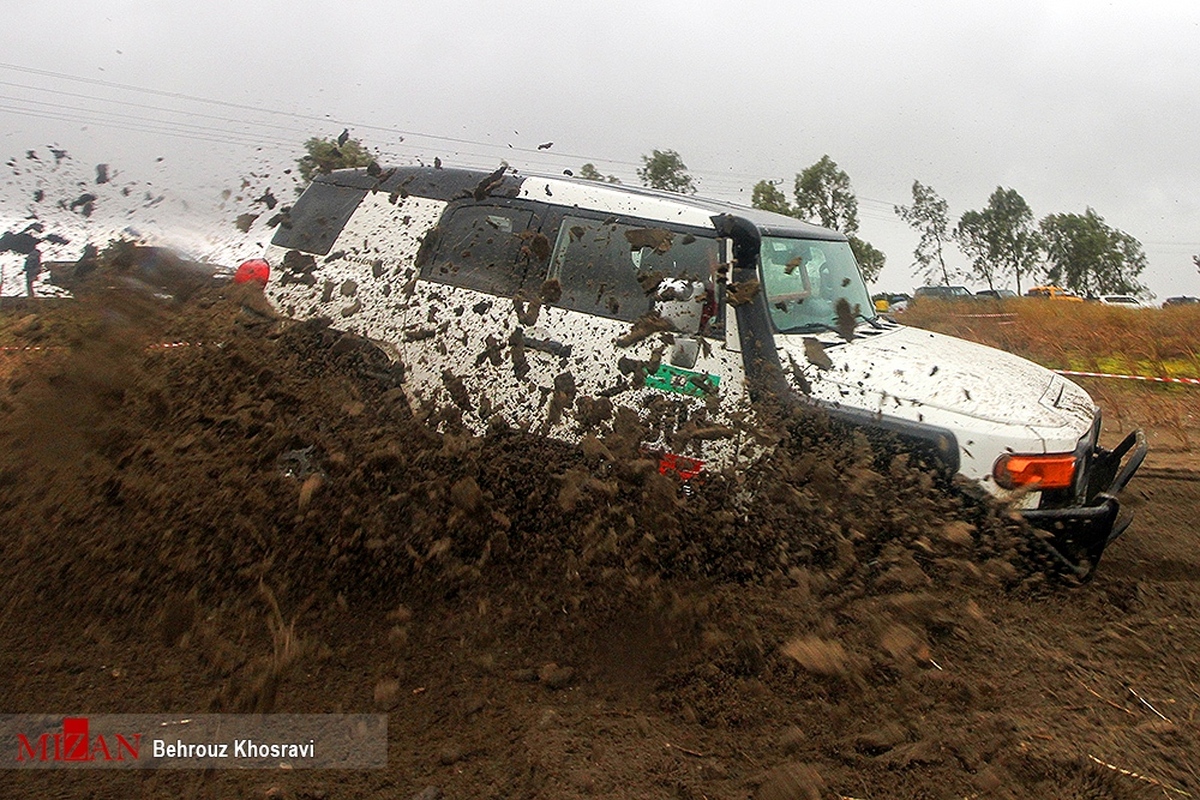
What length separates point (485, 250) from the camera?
4793 millimetres

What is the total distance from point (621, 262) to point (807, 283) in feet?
3.43

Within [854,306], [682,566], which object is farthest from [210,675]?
Result: [854,306]

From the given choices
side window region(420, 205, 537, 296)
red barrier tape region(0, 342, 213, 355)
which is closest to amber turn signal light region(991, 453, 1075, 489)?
side window region(420, 205, 537, 296)

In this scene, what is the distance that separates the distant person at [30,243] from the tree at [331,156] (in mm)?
1495

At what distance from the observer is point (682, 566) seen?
4.02 meters

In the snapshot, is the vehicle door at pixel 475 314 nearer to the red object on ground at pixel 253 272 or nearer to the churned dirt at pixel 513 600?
the churned dirt at pixel 513 600

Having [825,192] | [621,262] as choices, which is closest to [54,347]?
[621,262]

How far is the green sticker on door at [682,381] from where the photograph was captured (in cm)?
423

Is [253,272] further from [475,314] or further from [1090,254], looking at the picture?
[1090,254]

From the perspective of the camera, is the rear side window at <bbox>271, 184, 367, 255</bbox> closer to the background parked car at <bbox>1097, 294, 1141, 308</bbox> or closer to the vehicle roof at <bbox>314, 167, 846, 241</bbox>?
the vehicle roof at <bbox>314, 167, 846, 241</bbox>

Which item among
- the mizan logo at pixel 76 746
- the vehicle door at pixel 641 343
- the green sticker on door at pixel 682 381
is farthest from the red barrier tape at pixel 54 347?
the green sticker on door at pixel 682 381

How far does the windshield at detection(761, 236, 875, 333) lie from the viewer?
174 inches

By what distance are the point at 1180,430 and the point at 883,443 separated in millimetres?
6453

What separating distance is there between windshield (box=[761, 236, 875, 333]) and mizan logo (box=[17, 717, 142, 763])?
128 inches
